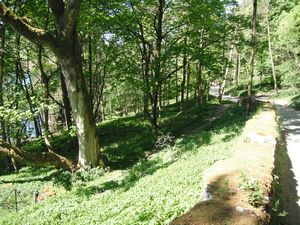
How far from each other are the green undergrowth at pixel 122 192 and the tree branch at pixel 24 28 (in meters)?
5.59

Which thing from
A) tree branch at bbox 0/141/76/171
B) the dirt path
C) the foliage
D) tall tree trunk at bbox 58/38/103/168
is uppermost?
tall tree trunk at bbox 58/38/103/168

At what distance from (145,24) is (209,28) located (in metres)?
4.46

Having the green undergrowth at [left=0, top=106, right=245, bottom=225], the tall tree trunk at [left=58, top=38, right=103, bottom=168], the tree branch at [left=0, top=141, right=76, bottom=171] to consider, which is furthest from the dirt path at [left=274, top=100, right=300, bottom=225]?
the tree branch at [left=0, top=141, right=76, bottom=171]

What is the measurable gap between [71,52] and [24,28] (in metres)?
1.79

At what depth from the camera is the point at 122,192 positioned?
9.67m

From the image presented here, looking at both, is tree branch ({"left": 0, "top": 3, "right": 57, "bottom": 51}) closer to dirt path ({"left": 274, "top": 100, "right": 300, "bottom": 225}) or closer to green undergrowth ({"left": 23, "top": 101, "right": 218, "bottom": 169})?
green undergrowth ({"left": 23, "top": 101, "right": 218, "bottom": 169})

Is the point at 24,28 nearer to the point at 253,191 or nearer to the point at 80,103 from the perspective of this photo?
the point at 80,103

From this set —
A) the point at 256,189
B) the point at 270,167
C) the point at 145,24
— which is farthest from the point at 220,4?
the point at 256,189

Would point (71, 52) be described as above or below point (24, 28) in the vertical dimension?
below

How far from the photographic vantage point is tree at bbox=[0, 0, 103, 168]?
10922 millimetres

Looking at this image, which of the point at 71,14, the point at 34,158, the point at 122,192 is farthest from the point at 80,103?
the point at 122,192

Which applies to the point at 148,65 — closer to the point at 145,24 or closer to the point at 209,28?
the point at 145,24

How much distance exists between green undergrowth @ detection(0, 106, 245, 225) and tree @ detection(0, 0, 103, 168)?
1.17m

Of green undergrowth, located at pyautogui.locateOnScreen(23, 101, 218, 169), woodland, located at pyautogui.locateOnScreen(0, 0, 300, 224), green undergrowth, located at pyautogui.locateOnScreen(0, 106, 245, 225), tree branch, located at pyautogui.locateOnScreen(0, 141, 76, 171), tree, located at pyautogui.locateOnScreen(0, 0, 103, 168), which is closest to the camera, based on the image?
green undergrowth, located at pyautogui.locateOnScreen(0, 106, 245, 225)
